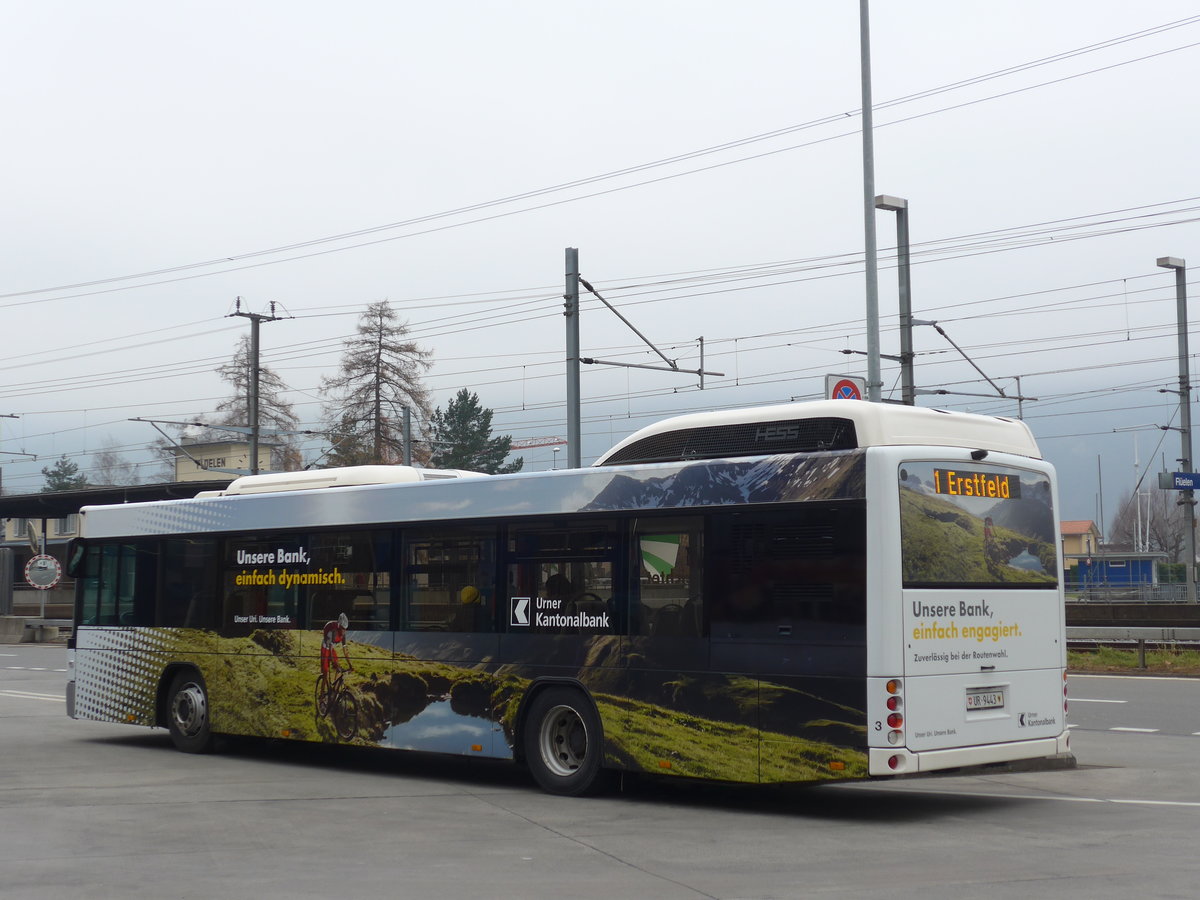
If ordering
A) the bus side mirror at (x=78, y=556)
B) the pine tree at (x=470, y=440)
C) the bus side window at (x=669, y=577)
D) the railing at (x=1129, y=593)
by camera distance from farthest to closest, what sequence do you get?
the pine tree at (x=470, y=440) → the railing at (x=1129, y=593) → the bus side mirror at (x=78, y=556) → the bus side window at (x=669, y=577)

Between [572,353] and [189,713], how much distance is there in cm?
943

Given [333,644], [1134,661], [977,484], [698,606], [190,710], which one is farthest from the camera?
[1134,661]

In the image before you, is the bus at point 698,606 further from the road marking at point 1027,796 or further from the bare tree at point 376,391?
the bare tree at point 376,391

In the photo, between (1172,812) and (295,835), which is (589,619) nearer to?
(295,835)

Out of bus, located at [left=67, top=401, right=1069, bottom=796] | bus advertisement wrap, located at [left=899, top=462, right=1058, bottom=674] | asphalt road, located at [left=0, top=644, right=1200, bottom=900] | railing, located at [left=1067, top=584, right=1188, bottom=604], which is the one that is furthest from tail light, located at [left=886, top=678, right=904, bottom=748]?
railing, located at [left=1067, top=584, right=1188, bottom=604]

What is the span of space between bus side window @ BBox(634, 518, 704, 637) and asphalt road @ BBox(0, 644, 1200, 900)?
1420mm

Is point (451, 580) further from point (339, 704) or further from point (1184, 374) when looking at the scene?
point (1184, 374)

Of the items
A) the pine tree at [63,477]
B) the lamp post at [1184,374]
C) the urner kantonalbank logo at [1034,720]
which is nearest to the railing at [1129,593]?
the lamp post at [1184,374]

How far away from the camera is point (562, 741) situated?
11992 mm

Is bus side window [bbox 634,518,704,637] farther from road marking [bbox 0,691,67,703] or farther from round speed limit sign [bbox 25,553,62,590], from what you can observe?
round speed limit sign [bbox 25,553,62,590]

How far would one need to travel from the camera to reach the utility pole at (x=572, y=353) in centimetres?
2277

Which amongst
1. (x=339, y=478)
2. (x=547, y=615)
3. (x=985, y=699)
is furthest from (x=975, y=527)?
(x=339, y=478)

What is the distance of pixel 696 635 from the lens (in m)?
11.0

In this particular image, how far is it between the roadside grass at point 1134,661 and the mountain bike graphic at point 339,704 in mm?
17269
